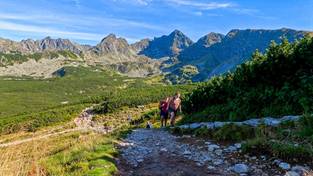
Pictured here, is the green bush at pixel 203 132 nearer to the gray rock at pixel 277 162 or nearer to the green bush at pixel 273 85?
the gray rock at pixel 277 162

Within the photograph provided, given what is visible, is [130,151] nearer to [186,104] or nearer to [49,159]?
[49,159]

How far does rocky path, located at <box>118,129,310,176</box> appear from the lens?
13719 mm

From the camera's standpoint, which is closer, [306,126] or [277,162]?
[277,162]

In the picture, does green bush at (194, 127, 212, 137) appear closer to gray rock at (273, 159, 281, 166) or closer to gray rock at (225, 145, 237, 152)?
gray rock at (225, 145, 237, 152)

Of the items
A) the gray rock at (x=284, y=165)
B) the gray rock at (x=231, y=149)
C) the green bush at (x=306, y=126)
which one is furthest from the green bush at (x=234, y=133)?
the gray rock at (x=284, y=165)

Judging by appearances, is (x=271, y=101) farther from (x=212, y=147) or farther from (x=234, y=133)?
(x=212, y=147)

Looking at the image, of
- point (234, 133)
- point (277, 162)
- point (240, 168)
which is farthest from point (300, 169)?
point (234, 133)

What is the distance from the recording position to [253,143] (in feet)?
51.1

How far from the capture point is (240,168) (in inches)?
544

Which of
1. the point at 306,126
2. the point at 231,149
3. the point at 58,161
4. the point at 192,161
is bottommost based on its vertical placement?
the point at 58,161

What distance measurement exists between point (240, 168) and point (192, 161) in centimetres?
229

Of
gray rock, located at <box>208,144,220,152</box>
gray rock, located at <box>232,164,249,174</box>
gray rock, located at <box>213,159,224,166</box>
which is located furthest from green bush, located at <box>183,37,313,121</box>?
gray rock, located at <box>232,164,249,174</box>

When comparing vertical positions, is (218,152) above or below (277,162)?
below

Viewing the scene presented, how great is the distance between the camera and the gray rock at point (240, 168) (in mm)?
13625
